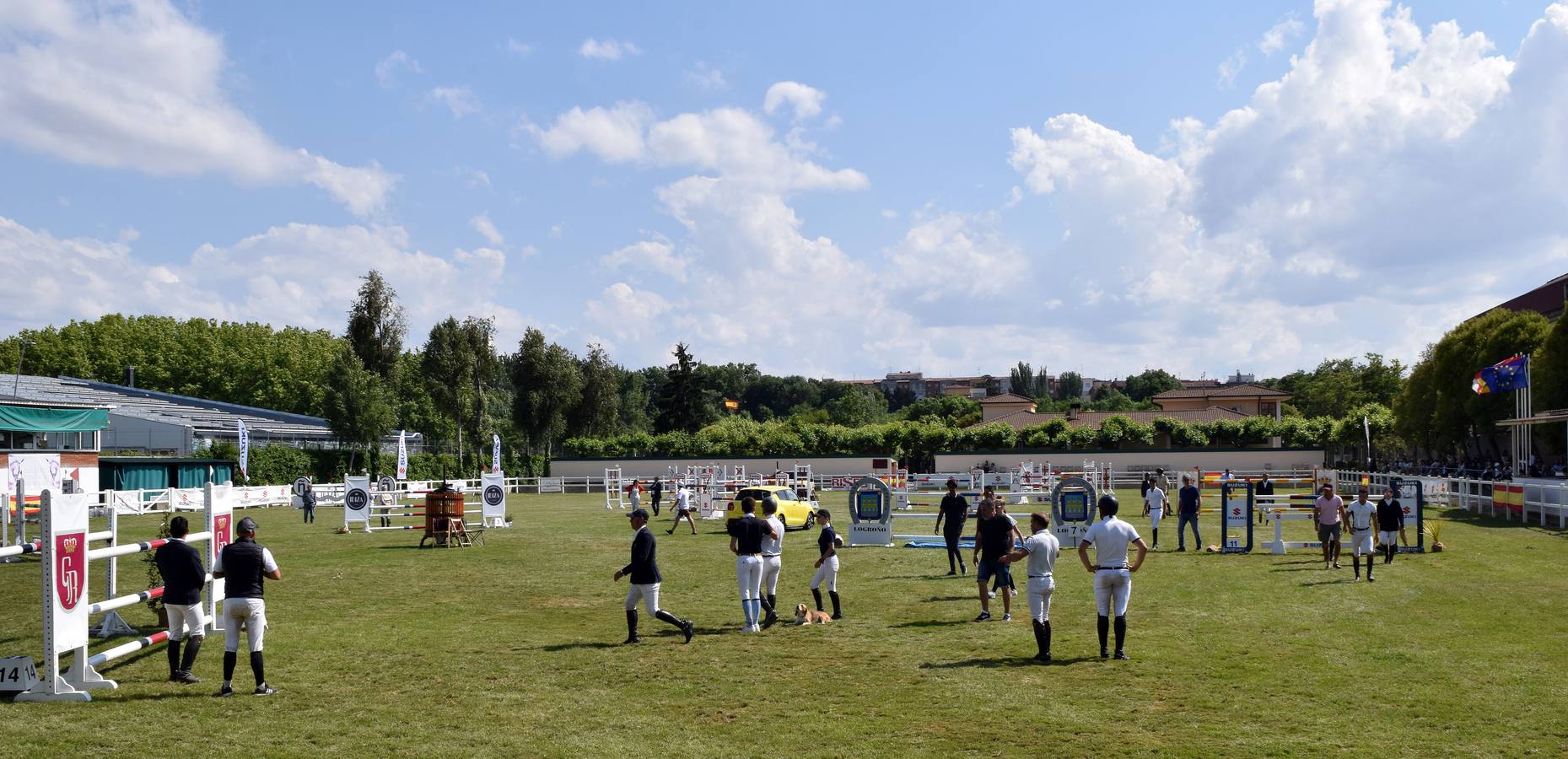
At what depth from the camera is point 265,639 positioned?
528 inches

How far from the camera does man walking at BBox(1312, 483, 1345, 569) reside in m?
20.3

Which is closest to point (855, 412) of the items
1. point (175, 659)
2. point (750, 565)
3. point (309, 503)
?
point (309, 503)

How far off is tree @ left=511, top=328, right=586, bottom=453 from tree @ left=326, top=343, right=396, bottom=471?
1747 cm

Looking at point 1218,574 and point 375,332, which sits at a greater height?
point 375,332

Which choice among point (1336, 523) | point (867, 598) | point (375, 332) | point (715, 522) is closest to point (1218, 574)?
point (1336, 523)

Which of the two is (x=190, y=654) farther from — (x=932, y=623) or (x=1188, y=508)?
(x=1188, y=508)

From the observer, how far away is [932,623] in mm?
14789

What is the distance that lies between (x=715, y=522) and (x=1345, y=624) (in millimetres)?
23260

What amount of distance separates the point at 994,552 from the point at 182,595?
10.0 meters

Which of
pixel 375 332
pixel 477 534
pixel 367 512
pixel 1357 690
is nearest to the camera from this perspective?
pixel 1357 690

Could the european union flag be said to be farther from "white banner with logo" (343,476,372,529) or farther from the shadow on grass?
"white banner with logo" (343,476,372,529)

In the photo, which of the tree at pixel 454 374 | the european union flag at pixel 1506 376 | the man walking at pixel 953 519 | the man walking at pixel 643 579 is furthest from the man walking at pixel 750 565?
the tree at pixel 454 374

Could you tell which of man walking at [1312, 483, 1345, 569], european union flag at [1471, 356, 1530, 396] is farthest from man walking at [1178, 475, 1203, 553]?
european union flag at [1471, 356, 1530, 396]

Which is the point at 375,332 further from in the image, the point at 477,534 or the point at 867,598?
the point at 867,598
